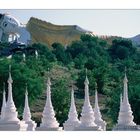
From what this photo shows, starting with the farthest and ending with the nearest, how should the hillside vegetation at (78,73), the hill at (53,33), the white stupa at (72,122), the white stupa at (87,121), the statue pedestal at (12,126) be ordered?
the hill at (53,33) < the hillside vegetation at (78,73) < the white stupa at (72,122) < the white stupa at (87,121) < the statue pedestal at (12,126)

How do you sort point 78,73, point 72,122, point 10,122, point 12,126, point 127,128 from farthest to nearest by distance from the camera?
point 78,73 → point 72,122 → point 10,122 → point 12,126 → point 127,128

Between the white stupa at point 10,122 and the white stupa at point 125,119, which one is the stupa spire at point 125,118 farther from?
the white stupa at point 10,122

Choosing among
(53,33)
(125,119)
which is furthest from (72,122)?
(53,33)

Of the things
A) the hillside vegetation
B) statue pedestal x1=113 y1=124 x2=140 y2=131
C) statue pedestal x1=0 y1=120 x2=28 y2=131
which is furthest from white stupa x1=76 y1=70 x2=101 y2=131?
the hillside vegetation

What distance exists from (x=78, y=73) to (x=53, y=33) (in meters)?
1.49

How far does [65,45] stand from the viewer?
26750 millimetres

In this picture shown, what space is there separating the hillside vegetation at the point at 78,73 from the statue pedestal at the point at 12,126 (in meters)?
3.73

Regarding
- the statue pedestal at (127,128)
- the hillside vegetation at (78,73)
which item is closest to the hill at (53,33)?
the hillside vegetation at (78,73)

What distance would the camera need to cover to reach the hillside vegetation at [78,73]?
69.5ft

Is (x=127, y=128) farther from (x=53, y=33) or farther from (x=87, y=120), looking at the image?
(x=53, y=33)

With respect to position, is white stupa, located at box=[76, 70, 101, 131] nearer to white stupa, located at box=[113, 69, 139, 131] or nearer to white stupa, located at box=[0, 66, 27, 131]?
white stupa, located at box=[113, 69, 139, 131]

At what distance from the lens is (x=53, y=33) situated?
24.6 meters

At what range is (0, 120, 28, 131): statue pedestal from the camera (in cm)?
1572

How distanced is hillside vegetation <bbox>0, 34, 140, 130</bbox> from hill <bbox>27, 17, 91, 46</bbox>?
0.56 ft
